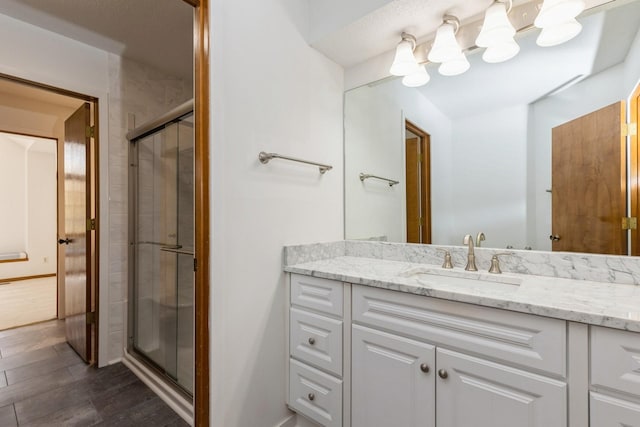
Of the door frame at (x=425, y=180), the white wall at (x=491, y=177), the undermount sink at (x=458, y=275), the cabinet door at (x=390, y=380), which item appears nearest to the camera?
the cabinet door at (x=390, y=380)

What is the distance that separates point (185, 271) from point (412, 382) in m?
1.47

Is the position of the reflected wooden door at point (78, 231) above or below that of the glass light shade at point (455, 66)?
below

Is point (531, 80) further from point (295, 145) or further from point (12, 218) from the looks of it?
point (12, 218)

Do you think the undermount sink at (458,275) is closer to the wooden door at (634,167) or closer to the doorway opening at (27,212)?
the wooden door at (634,167)

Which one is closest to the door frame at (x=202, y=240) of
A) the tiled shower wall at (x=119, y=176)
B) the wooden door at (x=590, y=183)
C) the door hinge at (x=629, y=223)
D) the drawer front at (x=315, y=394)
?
the drawer front at (x=315, y=394)

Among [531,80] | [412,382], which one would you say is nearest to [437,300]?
[412,382]

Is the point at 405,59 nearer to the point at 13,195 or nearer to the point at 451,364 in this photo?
the point at 451,364

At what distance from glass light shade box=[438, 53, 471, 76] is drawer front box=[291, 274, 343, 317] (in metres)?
1.24

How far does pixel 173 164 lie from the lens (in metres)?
2.02

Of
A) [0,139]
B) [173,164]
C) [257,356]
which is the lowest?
[257,356]

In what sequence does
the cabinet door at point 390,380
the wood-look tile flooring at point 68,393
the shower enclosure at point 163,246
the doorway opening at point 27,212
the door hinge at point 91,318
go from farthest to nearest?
the doorway opening at point 27,212 → the door hinge at point 91,318 → the shower enclosure at point 163,246 → the wood-look tile flooring at point 68,393 → the cabinet door at point 390,380

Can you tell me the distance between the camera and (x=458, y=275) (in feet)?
4.64

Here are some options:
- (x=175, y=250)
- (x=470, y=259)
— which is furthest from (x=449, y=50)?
(x=175, y=250)

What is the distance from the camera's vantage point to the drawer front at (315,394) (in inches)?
52.2
